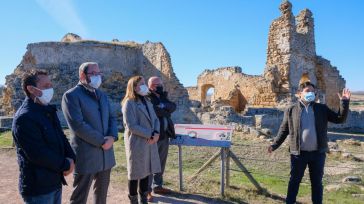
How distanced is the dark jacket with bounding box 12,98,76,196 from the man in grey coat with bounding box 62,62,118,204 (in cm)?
61

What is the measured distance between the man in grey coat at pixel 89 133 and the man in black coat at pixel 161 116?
1.46 meters

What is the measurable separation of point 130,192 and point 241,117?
1059 centimetres

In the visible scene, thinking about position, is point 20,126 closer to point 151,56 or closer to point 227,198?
point 227,198

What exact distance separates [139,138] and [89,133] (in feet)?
3.39

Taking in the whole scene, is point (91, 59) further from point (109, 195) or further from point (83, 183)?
point (83, 183)

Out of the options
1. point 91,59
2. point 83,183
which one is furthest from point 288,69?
point 83,183

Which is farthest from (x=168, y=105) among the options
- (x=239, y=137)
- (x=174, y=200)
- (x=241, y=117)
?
(x=241, y=117)

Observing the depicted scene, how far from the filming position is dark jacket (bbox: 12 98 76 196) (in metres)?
3.36

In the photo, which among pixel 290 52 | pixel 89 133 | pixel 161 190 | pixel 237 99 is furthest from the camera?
pixel 237 99

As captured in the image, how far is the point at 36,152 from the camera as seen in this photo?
11.0 ft

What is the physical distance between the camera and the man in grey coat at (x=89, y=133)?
4207 millimetres

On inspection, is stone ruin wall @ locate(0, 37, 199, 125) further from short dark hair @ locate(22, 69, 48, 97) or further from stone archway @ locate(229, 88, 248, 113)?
short dark hair @ locate(22, 69, 48, 97)

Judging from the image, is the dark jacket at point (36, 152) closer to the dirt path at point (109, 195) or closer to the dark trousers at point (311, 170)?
the dirt path at point (109, 195)

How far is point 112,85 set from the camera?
62.1ft
